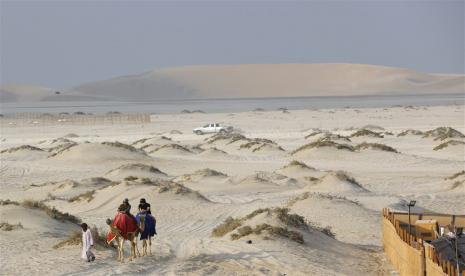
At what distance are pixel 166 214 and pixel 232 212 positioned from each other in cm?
174

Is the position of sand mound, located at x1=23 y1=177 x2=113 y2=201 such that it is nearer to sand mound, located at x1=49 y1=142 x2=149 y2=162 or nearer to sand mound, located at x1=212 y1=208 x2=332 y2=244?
sand mound, located at x1=49 y1=142 x2=149 y2=162

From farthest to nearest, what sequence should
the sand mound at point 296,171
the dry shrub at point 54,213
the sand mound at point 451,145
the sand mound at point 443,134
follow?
the sand mound at point 443,134, the sand mound at point 451,145, the sand mound at point 296,171, the dry shrub at point 54,213

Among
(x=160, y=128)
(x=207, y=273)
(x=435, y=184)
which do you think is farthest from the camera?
(x=160, y=128)

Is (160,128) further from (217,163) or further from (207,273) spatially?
(207,273)

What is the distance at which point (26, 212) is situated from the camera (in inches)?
822

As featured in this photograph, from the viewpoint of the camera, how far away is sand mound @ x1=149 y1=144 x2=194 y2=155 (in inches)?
1761

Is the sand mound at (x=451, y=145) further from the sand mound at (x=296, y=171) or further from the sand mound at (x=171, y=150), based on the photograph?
the sand mound at (x=296, y=171)

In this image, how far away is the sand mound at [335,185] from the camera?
29.4 m

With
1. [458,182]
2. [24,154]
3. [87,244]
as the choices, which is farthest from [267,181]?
[24,154]

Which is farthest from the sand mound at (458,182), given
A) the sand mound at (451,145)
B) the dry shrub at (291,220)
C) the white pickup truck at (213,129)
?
the white pickup truck at (213,129)

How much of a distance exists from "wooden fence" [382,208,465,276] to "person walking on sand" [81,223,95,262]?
520 centimetres

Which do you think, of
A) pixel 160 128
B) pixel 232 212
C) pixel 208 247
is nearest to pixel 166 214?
pixel 232 212

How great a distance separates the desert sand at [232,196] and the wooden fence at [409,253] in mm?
410

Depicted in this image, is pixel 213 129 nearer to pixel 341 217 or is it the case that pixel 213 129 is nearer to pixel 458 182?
pixel 458 182
